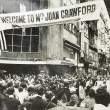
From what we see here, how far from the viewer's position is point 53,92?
3449mm

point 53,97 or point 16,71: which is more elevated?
point 16,71

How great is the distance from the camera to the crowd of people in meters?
3.36

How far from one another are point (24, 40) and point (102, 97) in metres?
0.87

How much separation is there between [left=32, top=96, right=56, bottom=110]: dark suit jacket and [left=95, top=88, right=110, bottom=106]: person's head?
15.2 inches

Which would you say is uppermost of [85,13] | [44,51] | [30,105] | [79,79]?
[85,13]

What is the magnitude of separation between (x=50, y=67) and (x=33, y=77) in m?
0.19

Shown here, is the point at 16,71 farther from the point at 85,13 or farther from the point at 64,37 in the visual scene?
the point at 85,13

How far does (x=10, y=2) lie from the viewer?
3578mm

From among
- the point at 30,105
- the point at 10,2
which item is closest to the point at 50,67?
the point at 30,105

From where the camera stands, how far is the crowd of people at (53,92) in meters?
3.36

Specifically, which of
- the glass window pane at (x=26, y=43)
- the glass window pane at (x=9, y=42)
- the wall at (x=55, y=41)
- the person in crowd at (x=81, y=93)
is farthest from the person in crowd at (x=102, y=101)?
the glass window pane at (x=9, y=42)

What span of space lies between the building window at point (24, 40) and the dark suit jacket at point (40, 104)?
0.45 metres

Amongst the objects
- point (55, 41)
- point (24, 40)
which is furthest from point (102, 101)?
point (24, 40)

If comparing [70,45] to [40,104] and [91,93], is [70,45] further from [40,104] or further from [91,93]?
[40,104]
